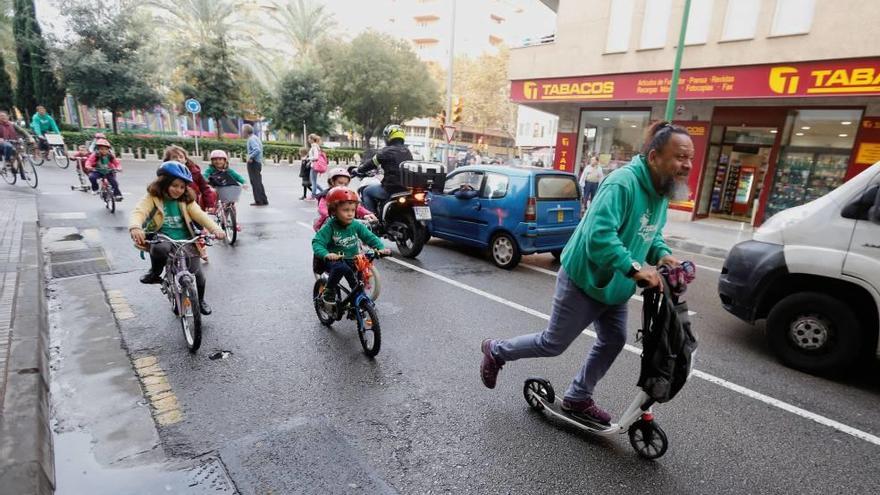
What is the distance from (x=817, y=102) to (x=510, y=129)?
42.9 meters

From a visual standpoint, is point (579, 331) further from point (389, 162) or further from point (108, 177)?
point (108, 177)

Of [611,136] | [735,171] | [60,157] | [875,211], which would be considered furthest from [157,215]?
[60,157]

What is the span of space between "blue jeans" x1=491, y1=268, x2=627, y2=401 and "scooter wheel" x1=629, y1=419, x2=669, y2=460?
0.34 meters

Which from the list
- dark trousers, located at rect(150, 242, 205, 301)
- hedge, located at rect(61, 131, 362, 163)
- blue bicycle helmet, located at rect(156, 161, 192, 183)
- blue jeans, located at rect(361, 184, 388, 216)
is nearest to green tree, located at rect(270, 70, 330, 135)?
hedge, located at rect(61, 131, 362, 163)

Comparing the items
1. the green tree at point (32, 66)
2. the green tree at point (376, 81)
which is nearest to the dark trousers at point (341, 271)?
the green tree at point (32, 66)

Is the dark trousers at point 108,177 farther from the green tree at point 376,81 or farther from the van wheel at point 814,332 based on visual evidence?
the green tree at point 376,81

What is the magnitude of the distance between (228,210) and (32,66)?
26.1 metres

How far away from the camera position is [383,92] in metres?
33.9

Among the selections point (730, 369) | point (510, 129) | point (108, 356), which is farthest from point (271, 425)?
point (510, 129)

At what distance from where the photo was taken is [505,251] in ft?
24.1

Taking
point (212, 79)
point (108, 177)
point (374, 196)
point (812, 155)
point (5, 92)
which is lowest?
point (108, 177)

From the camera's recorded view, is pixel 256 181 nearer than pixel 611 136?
Yes

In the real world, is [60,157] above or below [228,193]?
below

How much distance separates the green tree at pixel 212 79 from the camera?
27.2 metres
